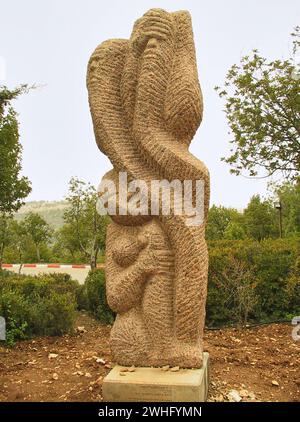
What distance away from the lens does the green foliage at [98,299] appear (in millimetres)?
8898

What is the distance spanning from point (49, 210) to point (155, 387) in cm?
11128

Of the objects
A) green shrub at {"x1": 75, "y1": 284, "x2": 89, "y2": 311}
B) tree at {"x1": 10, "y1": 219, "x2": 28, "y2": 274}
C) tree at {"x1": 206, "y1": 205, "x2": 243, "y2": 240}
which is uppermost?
tree at {"x1": 206, "y1": 205, "x2": 243, "y2": 240}

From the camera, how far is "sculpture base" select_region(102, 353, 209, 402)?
397 centimetres

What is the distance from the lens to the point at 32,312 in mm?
7492

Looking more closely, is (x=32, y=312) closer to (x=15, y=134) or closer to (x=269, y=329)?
(x=269, y=329)

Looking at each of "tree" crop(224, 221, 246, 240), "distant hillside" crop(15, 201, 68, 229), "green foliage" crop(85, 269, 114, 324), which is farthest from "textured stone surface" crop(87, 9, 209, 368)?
"distant hillside" crop(15, 201, 68, 229)

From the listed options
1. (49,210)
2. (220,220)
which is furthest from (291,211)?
(49,210)

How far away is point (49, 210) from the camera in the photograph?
369 feet

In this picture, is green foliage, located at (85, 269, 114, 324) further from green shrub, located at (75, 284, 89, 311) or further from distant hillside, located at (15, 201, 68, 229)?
distant hillside, located at (15, 201, 68, 229)

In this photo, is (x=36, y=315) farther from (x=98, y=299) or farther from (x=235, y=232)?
(x=235, y=232)

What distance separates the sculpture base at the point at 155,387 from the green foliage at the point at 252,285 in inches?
173

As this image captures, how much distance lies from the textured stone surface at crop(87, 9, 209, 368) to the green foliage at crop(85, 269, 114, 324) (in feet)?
14.3
